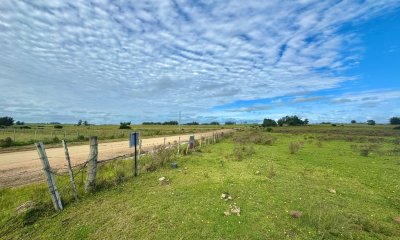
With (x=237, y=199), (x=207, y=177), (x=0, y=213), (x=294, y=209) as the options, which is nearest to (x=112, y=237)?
(x=0, y=213)

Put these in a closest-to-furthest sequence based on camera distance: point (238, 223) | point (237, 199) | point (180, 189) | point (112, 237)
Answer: point (112, 237), point (238, 223), point (237, 199), point (180, 189)

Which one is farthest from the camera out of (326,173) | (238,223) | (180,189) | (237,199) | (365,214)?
(326,173)

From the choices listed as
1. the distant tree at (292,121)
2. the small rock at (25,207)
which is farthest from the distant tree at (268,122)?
the small rock at (25,207)

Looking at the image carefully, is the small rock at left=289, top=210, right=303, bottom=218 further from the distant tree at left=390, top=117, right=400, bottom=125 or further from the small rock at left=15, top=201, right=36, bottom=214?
the distant tree at left=390, top=117, right=400, bottom=125

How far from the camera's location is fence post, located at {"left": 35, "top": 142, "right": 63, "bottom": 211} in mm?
7008

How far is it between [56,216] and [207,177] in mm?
6673

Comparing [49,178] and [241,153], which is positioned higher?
[49,178]

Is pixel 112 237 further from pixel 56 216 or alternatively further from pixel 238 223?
pixel 238 223

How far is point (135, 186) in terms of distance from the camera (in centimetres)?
1002

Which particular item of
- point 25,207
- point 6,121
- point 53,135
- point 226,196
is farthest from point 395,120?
point 6,121

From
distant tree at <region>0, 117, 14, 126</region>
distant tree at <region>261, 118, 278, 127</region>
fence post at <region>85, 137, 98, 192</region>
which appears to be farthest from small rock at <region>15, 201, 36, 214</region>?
distant tree at <region>261, 118, 278, 127</region>

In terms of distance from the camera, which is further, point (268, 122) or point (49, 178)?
point (268, 122)

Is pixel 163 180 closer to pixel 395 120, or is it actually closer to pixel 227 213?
pixel 227 213

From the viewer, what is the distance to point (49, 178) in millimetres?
7102
